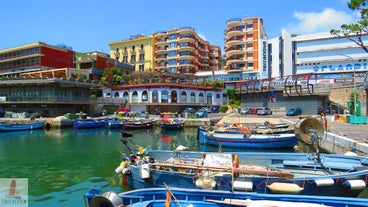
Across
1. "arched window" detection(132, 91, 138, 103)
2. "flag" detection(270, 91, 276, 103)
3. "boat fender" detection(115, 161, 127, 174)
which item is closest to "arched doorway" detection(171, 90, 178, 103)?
"arched window" detection(132, 91, 138, 103)

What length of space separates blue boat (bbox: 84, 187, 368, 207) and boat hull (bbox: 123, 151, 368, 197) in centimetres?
73

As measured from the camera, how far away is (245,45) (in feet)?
241

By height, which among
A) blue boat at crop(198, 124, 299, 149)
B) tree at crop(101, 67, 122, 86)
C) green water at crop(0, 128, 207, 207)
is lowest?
green water at crop(0, 128, 207, 207)

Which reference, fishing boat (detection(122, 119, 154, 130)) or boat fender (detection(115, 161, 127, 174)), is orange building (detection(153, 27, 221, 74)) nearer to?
fishing boat (detection(122, 119, 154, 130))

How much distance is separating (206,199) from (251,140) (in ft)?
53.4

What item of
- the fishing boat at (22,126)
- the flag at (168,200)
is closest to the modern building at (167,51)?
the fishing boat at (22,126)

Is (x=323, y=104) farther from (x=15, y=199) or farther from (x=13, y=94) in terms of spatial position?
(x=13, y=94)

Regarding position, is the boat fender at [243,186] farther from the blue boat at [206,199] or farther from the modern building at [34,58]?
the modern building at [34,58]

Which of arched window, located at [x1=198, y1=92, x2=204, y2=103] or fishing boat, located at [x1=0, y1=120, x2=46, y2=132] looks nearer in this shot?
fishing boat, located at [x1=0, y1=120, x2=46, y2=132]

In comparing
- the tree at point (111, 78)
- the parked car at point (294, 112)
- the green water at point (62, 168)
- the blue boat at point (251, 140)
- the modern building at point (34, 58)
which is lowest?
the green water at point (62, 168)

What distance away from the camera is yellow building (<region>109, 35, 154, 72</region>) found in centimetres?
8538

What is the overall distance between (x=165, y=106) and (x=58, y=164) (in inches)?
1596

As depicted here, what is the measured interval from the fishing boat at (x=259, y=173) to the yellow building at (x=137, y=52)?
73.2m

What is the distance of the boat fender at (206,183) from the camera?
10.7 m
